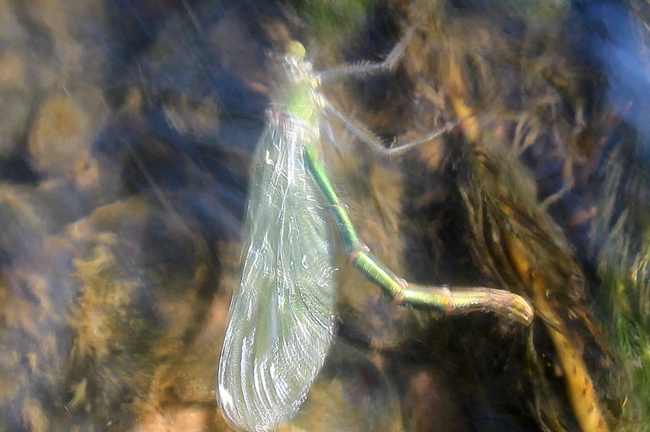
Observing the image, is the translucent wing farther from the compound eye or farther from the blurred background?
the compound eye

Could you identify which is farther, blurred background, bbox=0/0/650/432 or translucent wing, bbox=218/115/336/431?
translucent wing, bbox=218/115/336/431

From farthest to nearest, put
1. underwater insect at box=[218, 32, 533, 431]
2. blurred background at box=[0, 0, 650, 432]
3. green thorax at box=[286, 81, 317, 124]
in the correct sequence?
1. green thorax at box=[286, 81, 317, 124]
2. underwater insect at box=[218, 32, 533, 431]
3. blurred background at box=[0, 0, 650, 432]

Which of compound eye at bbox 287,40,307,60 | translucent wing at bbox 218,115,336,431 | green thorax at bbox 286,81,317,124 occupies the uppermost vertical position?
compound eye at bbox 287,40,307,60

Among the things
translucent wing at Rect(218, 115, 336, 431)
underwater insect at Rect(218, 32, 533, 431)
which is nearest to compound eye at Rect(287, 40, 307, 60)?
underwater insect at Rect(218, 32, 533, 431)

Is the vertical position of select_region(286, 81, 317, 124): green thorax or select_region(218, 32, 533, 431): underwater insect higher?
select_region(286, 81, 317, 124): green thorax

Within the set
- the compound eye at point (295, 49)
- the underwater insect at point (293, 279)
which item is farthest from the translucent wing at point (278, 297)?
the compound eye at point (295, 49)

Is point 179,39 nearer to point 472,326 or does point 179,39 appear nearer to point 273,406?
point 273,406

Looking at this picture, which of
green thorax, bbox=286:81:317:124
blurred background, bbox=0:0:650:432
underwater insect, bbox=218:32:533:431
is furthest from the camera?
green thorax, bbox=286:81:317:124

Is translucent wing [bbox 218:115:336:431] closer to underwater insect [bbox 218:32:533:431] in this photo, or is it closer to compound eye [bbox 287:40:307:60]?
underwater insect [bbox 218:32:533:431]
